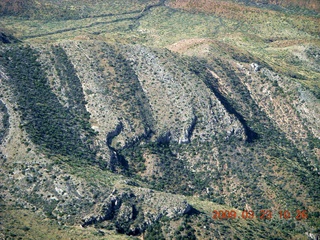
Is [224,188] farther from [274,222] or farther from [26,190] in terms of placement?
[26,190]

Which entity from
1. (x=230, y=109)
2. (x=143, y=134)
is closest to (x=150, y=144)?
(x=143, y=134)

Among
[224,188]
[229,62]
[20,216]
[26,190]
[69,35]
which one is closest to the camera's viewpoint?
[20,216]

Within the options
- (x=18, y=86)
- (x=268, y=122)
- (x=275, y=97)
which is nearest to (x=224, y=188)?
(x=268, y=122)
